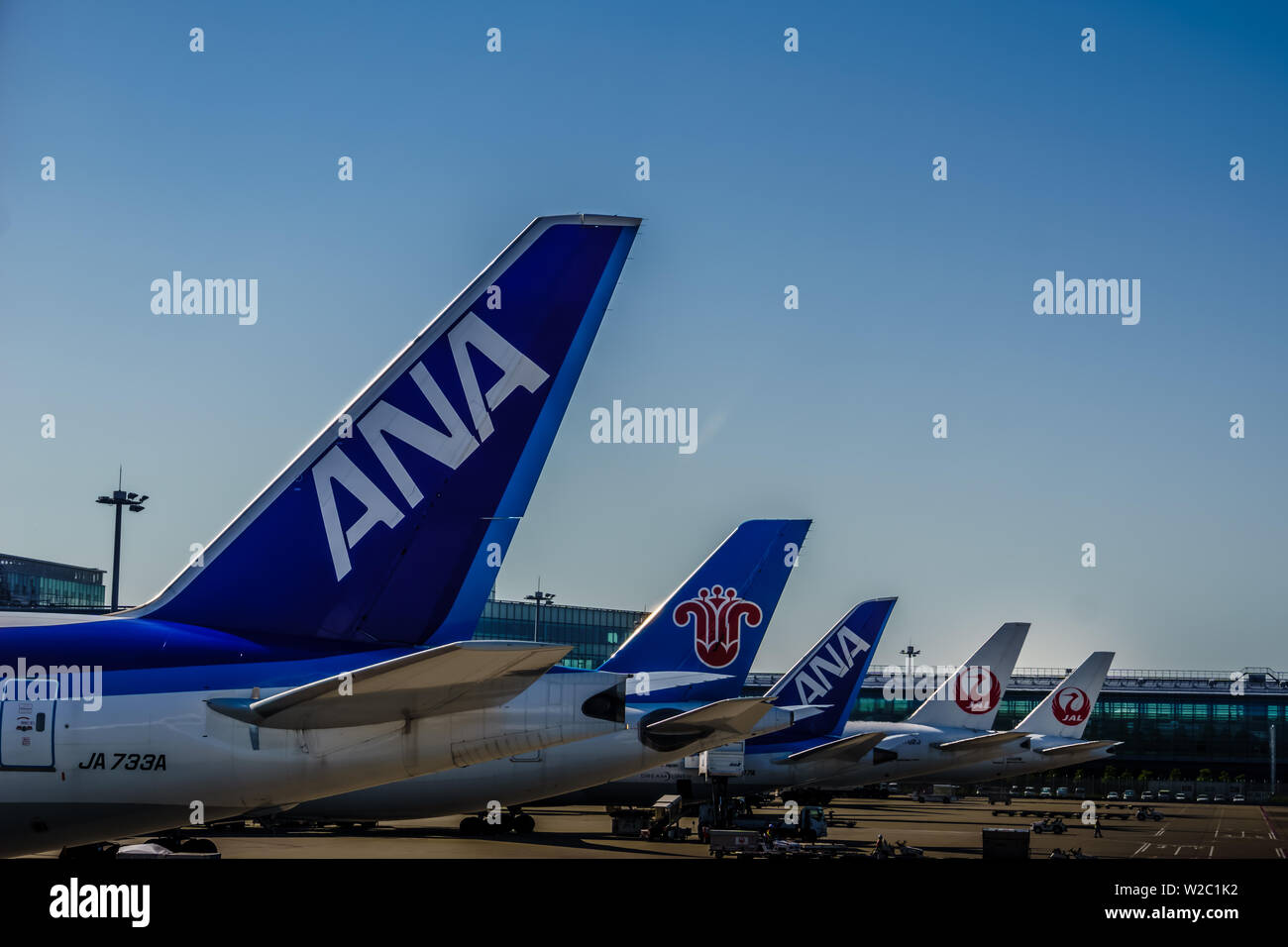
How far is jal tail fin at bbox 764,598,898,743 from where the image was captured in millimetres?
55594

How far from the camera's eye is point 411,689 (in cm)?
1220

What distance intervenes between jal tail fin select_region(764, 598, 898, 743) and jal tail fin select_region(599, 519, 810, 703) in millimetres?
20975

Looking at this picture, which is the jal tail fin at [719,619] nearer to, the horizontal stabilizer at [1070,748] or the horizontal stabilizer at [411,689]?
the horizontal stabilizer at [411,689]

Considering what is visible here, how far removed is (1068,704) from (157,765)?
A: 7729cm

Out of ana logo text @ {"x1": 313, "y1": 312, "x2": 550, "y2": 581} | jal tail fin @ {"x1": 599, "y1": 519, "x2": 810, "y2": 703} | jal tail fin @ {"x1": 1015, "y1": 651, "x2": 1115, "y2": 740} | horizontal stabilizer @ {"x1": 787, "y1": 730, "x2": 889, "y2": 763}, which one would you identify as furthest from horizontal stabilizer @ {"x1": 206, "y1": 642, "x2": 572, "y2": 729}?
jal tail fin @ {"x1": 1015, "y1": 651, "x2": 1115, "y2": 740}

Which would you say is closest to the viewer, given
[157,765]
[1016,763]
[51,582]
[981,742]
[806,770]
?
[157,765]

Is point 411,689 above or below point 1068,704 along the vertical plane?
above

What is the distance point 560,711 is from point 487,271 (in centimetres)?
512

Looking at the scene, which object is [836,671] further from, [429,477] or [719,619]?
[429,477]

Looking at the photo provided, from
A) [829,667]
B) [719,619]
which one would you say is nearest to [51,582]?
[829,667]

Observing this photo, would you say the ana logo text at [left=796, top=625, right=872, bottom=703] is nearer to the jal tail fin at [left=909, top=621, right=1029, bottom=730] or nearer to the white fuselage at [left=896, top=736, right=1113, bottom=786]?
the jal tail fin at [left=909, top=621, right=1029, bottom=730]
